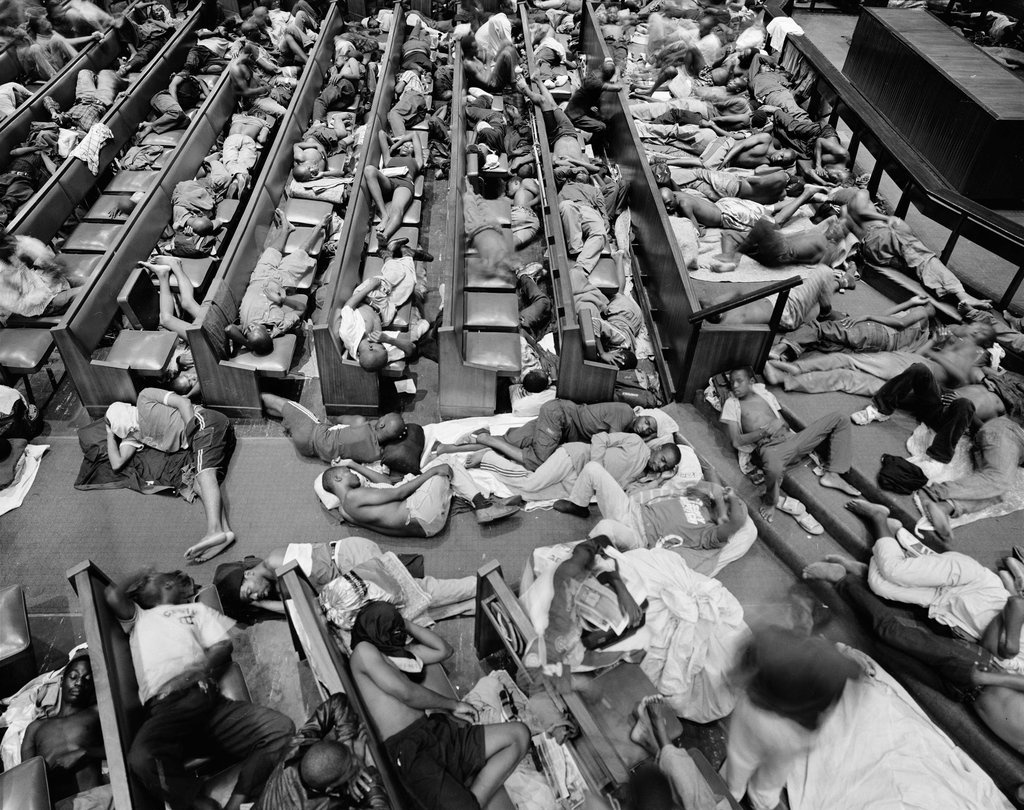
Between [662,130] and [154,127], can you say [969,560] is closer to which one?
[662,130]

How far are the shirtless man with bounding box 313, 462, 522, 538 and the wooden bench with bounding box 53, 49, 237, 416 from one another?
1537 millimetres

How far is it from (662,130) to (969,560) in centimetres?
568

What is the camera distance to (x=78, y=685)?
10.2ft

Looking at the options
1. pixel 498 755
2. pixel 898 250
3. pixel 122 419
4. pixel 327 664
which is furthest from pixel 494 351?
pixel 898 250

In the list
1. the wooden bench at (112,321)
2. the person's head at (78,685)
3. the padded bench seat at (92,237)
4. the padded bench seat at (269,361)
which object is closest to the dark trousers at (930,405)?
the padded bench seat at (269,361)

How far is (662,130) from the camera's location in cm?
772

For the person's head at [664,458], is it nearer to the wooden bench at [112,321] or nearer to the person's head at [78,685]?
the person's head at [78,685]

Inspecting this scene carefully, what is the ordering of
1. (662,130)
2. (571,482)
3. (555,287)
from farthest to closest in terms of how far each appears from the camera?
(662,130) < (555,287) < (571,482)

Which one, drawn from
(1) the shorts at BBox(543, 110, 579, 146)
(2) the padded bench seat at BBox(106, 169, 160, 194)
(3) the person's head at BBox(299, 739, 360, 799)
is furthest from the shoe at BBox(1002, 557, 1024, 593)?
(2) the padded bench seat at BBox(106, 169, 160, 194)

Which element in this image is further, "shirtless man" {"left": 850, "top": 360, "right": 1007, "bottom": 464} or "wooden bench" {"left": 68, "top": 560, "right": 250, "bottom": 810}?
"shirtless man" {"left": 850, "top": 360, "right": 1007, "bottom": 464}

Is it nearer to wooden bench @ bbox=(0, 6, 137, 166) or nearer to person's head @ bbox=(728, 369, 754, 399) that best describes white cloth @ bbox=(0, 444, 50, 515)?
wooden bench @ bbox=(0, 6, 137, 166)

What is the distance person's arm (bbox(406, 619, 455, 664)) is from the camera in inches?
131

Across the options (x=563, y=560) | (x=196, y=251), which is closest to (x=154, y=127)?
(x=196, y=251)

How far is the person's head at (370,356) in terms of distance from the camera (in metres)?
4.55
